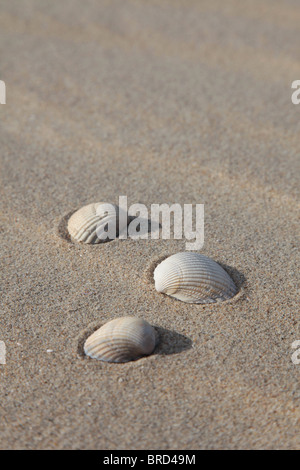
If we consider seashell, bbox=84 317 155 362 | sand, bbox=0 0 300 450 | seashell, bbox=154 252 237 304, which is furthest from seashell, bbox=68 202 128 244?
seashell, bbox=84 317 155 362

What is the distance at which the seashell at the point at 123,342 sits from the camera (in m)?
1.86

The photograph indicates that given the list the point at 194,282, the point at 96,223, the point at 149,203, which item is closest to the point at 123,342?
the point at 194,282

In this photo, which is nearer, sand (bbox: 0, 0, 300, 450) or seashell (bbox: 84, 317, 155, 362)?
sand (bbox: 0, 0, 300, 450)

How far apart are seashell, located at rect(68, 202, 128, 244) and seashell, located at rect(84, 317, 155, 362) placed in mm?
605

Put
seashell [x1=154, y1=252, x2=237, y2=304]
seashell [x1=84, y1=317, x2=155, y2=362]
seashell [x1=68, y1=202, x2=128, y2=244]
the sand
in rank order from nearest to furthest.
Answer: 1. the sand
2. seashell [x1=84, y1=317, x2=155, y2=362]
3. seashell [x1=154, y1=252, x2=237, y2=304]
4. seashell [x1=68, y1=202, x2=128, y2=244]

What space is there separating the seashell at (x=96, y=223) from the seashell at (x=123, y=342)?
0.60 meters

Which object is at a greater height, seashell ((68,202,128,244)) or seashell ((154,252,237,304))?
seashell ((68,202,128,244))

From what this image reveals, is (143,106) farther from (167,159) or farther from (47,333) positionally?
(47,333)

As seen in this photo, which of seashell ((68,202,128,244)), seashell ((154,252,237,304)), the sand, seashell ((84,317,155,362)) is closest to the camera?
the sand

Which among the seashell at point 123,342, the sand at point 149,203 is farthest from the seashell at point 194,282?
the seashell at point 123,342

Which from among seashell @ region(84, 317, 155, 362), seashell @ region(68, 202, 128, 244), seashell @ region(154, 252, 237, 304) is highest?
seashell @ region(68, 202, 128, 244)

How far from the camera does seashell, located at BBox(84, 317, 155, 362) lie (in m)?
1.86

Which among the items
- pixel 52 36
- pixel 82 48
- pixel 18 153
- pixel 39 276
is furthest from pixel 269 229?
pixel 52 36

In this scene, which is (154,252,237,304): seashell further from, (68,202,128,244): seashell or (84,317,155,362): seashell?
(68,202,128,244): seashell
